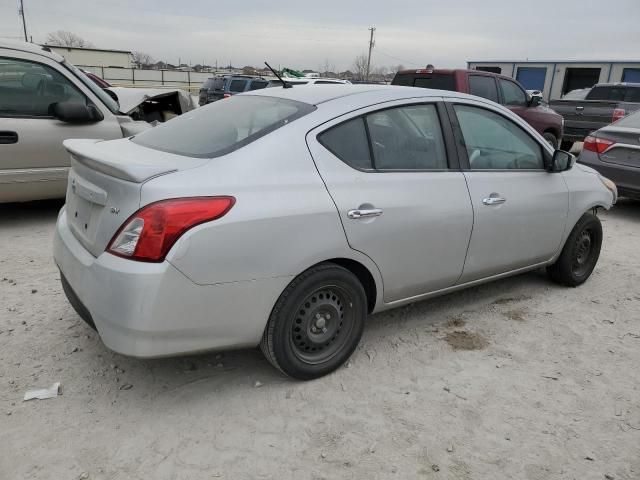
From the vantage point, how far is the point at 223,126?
10.0 ft

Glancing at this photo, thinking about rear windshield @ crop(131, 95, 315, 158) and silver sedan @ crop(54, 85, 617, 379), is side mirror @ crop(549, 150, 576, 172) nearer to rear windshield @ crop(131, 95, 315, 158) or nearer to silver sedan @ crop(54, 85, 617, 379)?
silver sedan @ crop(54, 85, 617, 379)

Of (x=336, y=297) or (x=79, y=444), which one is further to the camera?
(x=336, y=297)

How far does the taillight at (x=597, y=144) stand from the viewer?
285 inches

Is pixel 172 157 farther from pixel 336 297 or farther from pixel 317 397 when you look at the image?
pixel 317 397

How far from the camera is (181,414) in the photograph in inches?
104

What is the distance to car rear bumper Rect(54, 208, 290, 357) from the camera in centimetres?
230

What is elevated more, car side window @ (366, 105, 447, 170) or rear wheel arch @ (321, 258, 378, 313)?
car side window @ (366, 105, 447, 170)

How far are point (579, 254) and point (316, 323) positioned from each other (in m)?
2.78

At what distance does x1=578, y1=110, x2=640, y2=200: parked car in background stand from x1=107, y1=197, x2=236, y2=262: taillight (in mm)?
6452

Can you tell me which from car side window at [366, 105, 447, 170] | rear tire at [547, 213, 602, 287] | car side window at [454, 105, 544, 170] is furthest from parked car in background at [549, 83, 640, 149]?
car side window at [366, 105, 447, 170]

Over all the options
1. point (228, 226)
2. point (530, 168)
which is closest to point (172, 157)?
A: point (228, 226)

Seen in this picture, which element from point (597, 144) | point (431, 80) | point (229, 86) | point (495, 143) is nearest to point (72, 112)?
point (495, 143)

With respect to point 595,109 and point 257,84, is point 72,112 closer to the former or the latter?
point 595,109

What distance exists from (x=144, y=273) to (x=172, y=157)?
2.37 feet
